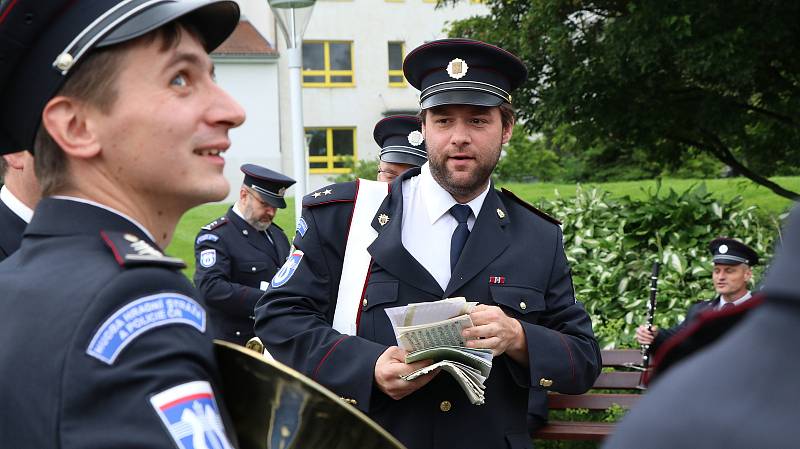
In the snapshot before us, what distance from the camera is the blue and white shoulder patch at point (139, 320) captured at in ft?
4.66

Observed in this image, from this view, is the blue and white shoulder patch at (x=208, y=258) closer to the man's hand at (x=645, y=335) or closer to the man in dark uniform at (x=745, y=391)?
the man's hand at (x=645, y=335)

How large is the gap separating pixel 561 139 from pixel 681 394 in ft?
43.9

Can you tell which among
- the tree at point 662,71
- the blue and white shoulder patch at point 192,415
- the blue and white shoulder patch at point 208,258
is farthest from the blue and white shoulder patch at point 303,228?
the tree at point 662,71

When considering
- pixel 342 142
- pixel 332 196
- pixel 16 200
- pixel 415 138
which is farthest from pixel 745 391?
pixel 342 142

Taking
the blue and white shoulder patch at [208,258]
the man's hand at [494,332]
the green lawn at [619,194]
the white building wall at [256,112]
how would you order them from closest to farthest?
1. the man's hand at [494,332]
2. the blue and white shoulder patch at [208,258]
3. the green lawn at [619,194]
4. the white building wall at [256,112]

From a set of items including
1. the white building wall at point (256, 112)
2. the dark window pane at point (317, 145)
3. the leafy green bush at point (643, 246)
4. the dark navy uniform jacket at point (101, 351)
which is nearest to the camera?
the dark navy uniform jacket at point (101, 351)

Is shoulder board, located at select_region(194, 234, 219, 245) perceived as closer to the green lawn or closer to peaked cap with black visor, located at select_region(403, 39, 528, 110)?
peaked cap with black visor, located at select_region(403, 39, 528, 110)

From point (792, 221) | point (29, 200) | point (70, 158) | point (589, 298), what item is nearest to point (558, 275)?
point (29, 200)

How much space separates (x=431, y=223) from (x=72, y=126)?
2.01 meters

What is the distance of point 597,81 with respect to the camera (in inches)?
442

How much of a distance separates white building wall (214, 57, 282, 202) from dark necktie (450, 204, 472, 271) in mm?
33317

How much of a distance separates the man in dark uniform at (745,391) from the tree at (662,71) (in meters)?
9.50

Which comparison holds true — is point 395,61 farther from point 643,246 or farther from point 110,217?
point 110,217

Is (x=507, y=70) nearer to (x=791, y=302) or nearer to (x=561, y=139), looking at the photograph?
(x=791, y=302)
